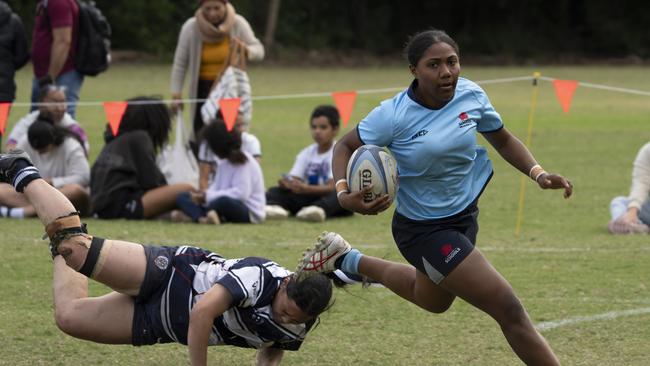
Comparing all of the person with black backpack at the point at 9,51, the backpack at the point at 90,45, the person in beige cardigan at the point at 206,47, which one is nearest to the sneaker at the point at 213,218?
the person in beige cardigan at the point at 206,47

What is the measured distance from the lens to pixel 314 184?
11445 mm

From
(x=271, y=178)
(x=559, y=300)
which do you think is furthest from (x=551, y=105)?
(x=559, y=300)

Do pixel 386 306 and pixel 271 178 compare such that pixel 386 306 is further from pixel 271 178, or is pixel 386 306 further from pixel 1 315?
pixel 271 178

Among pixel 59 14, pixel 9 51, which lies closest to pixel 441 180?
pixel 59 14

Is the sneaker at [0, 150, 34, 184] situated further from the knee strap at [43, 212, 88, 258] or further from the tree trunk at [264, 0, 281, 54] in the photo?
the tree trunk at [264, 0, 281, 54]

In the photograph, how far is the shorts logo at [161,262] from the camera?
564 cm

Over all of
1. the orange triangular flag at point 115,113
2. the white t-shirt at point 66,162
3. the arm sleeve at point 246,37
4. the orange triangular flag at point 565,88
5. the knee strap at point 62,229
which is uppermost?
the knee strap at point 62,229

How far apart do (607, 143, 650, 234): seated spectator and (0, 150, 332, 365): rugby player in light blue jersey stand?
515cm

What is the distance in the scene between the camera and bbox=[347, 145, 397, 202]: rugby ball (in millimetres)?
5391

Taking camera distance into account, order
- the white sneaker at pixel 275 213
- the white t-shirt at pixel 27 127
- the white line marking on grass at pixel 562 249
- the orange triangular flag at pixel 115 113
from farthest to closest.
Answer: the white t-shirt at pixel 27 127 → the white sneaker at pixel 275 213 → the orange triangular flag at pixel 115 113 → the white line marking on grass at pixel 562 249

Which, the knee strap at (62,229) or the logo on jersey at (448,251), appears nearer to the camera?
the logo on jersey at (448,251)

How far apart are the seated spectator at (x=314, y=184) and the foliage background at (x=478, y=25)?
87.9 ft

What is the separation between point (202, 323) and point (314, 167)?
6278 mm

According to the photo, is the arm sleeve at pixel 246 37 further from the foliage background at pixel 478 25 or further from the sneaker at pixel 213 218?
the foliage background at pixel 478 25
